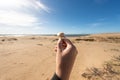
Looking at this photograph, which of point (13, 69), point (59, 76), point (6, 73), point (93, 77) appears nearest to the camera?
point (59, 76)

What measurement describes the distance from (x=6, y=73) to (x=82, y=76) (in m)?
2.62

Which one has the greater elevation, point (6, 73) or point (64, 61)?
point (64, 61)

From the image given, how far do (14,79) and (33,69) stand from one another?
34.6 inches

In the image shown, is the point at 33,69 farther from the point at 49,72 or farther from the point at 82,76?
the point at 82,76

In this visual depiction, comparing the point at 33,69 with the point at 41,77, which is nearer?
the point at 41,77

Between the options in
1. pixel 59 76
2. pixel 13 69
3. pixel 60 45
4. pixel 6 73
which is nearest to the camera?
pixel 59 76

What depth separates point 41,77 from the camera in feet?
12.0

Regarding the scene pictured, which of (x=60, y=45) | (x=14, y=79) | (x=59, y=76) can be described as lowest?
(x=14, y=79)

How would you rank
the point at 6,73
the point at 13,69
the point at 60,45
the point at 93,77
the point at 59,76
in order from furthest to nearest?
1. the point at 13,69
2. the point at 6,73
3. the point at 93,77
4. the point at 60,45
5. the point at 59,76

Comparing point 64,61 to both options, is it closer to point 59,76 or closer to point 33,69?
point 59,76

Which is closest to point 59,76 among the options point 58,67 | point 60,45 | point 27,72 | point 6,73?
point 58,67

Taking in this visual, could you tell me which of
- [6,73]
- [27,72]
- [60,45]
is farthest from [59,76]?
[6,73]

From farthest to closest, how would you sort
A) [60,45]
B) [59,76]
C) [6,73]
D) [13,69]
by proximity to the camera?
[13,69]
[6,73]
[60,45]
[59,76]

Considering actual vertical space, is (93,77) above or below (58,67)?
below
